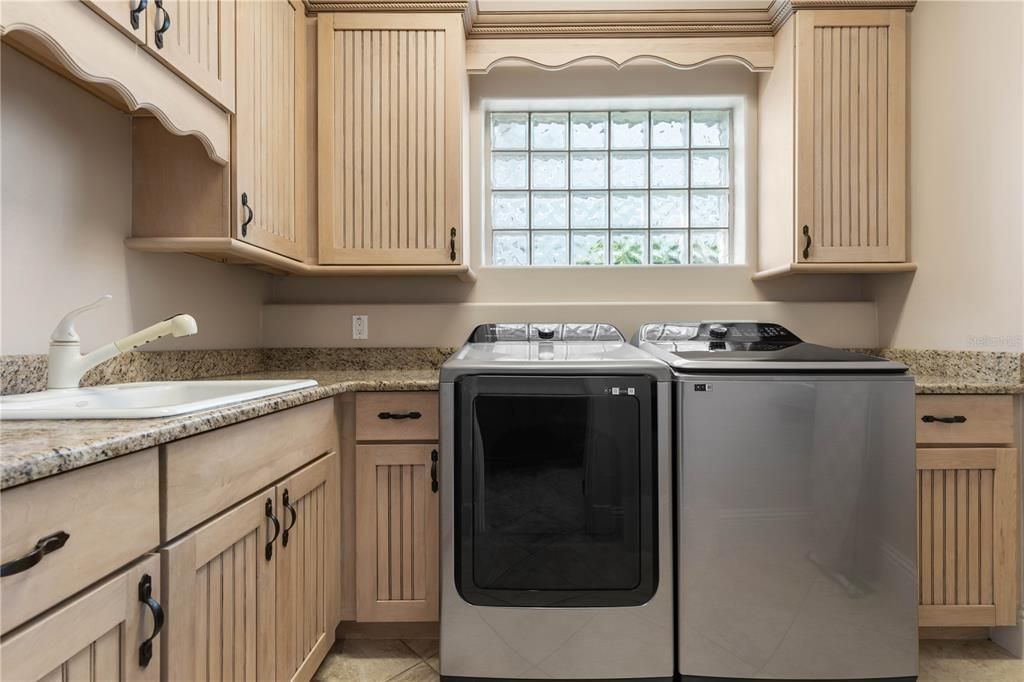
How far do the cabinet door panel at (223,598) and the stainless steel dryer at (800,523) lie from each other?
1.09m

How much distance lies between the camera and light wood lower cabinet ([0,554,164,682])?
65cm

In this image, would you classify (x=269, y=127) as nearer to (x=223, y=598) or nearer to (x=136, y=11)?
(x=136, y=11)

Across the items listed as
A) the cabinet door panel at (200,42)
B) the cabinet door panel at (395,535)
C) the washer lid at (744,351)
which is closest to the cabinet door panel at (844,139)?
the washer lid at (744,351)

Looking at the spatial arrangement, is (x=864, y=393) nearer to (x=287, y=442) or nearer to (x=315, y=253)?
(x=287, y=442)

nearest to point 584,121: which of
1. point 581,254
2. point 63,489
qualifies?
point 581,254

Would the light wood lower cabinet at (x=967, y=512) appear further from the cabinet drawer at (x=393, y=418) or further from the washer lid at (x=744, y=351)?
the cabinet drawer at (x=393, y=418)

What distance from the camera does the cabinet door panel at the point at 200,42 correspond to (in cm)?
126

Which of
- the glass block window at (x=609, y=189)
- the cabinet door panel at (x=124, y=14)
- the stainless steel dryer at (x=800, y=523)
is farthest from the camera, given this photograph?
the glass block window at (x=609, y=189)

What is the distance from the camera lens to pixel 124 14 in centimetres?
114

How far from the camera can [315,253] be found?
2129 mm

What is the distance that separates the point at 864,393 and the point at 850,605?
595 millimetres

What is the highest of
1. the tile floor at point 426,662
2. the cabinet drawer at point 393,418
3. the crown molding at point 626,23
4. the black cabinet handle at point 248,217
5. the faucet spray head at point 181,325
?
the crown molding at point 626,23

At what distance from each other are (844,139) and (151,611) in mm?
2562

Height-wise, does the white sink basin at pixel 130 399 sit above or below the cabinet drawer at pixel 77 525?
above
